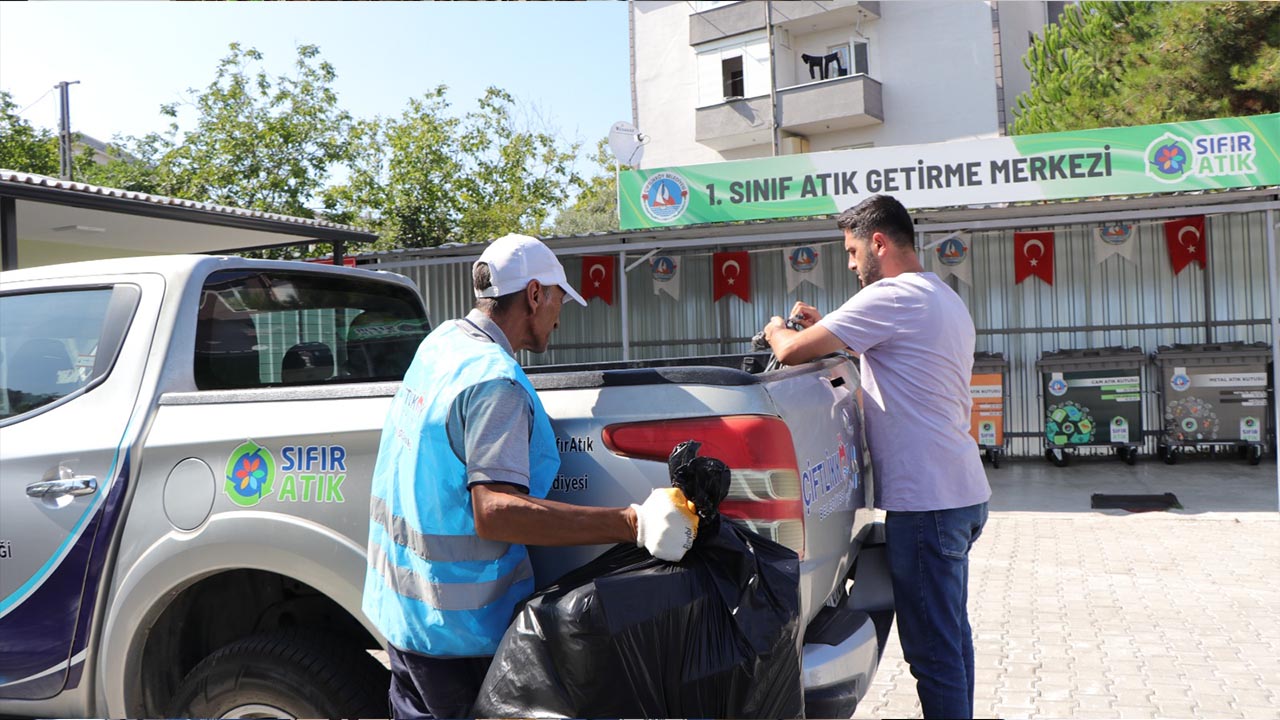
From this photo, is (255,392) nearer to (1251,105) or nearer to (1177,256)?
(1177,256)

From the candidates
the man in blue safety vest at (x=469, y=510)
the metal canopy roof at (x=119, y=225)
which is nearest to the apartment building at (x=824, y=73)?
the metal canopy roof at (x=119, y=225)

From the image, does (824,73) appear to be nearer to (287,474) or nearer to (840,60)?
(840,60)

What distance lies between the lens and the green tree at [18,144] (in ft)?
87.1

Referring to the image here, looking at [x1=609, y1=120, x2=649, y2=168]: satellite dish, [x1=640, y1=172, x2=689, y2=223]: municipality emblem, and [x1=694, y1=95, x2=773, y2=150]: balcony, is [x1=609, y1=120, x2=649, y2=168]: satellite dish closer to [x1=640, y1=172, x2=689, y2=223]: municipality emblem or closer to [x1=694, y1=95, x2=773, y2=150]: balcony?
[x1=640, y1=172, x2=689, y2=223]: municipality emblem

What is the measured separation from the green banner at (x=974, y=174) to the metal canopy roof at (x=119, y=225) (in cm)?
419

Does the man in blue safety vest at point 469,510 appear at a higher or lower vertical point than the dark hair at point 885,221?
lower

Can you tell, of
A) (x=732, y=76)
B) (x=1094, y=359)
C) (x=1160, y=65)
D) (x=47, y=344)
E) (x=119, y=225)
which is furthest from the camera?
(x=732, y=76)

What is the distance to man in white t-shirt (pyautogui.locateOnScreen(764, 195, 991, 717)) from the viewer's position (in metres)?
3.12

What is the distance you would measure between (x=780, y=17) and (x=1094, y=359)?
779 inches

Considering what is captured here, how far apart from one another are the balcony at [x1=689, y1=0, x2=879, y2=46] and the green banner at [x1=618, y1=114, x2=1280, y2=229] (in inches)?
749

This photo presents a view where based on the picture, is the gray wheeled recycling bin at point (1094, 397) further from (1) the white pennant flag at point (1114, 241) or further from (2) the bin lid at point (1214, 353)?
(1) the white pennant flag at point (1114, 241)

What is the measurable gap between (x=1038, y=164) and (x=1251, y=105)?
651 cm

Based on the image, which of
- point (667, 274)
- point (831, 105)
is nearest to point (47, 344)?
point (667, 274)

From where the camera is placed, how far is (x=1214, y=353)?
1188cm
